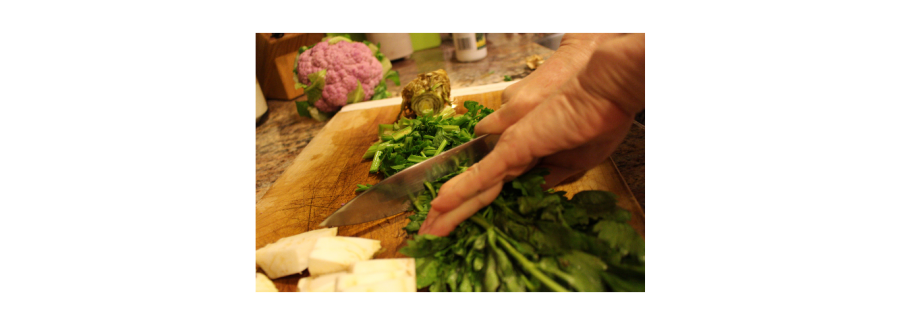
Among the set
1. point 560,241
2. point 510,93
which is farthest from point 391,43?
point 560,241

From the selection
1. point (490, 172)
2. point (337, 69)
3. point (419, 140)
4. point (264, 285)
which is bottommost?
point (264, 285)

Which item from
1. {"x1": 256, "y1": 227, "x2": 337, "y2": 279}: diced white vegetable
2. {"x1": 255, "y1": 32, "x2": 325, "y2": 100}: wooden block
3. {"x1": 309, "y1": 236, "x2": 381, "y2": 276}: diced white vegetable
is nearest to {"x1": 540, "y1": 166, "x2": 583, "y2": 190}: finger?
{"x1": 309, "y1": 236, "x2": 381, "y2": 276}: diced white vegetable

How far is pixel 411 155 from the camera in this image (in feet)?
6.17

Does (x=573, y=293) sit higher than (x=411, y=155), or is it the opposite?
(x=411, y=155)

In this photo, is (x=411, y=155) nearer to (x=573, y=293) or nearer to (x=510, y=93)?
(x=510, y=93)

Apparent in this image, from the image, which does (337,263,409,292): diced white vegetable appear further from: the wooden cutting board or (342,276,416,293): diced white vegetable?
the wooden cutting board

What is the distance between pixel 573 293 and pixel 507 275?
19 centimetres

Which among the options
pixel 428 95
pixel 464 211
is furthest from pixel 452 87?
pixel 464 211

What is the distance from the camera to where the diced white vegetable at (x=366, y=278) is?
122 cm

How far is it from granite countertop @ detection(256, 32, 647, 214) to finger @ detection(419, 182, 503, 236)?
0.64m

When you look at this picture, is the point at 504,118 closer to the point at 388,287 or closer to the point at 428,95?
the point at 388,287

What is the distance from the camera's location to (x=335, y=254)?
129 cm

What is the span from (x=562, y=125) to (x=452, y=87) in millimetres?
2300

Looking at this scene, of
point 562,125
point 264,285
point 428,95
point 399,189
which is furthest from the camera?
point 428,95
